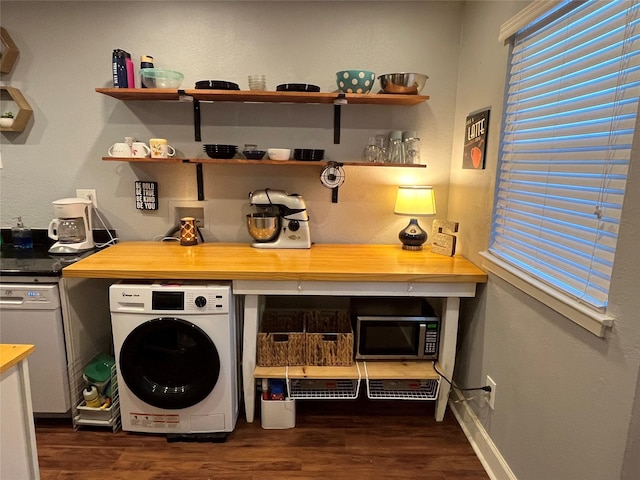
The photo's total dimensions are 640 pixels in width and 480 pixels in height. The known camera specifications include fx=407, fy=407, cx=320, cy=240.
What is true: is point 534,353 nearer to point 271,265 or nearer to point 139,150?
point 271,265

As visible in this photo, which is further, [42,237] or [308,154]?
[42,237]

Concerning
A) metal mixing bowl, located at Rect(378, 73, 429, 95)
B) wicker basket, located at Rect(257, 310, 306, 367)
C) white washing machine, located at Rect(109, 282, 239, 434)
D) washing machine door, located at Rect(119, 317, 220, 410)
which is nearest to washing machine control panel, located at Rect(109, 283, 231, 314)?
white washing machine, located at Rect(109, 282, 239, 434)

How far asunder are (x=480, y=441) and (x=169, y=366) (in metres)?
1.59

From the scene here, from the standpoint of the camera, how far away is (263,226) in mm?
2410

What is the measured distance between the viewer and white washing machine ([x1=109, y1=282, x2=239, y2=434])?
194cm

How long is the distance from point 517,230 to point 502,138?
445 mm

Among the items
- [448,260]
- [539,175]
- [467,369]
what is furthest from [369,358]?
[539,175]

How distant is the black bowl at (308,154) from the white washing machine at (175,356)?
2.86 ft

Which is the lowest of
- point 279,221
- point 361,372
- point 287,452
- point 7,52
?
point 287,452

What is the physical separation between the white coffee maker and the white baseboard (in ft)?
7.68

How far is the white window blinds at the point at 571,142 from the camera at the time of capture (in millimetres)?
1167

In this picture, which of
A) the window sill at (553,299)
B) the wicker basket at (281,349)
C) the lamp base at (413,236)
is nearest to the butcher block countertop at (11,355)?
the wicker basket at (281,349)

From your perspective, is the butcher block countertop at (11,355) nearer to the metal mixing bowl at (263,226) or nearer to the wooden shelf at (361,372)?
the wooden shelf at (361,372)

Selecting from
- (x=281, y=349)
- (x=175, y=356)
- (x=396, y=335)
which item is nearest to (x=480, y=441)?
(x=396, y=335)
